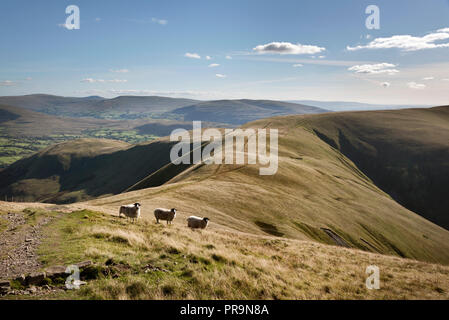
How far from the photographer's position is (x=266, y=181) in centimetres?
6041

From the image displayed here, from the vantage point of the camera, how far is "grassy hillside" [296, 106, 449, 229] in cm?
12344

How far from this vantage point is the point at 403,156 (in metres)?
153

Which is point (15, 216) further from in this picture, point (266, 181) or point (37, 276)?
point (266, 181)

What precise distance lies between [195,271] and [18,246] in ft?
33.3

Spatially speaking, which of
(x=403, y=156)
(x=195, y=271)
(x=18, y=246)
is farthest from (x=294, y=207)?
(x=403, y=156)

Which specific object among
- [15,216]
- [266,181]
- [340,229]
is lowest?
[340,229]

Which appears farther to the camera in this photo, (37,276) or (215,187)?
(215,187)

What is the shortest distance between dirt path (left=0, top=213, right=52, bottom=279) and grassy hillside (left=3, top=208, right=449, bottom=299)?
46 centimetres

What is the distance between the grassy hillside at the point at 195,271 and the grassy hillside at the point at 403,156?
408 ft

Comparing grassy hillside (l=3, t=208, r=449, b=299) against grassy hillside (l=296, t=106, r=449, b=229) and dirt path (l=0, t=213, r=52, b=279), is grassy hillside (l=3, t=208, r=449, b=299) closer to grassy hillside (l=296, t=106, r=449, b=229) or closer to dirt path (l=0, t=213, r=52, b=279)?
dirt path (l=0, t=213, r=52, b=279)

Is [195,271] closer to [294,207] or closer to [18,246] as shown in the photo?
[18,246]

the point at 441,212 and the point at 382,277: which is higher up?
the point at 382,277
